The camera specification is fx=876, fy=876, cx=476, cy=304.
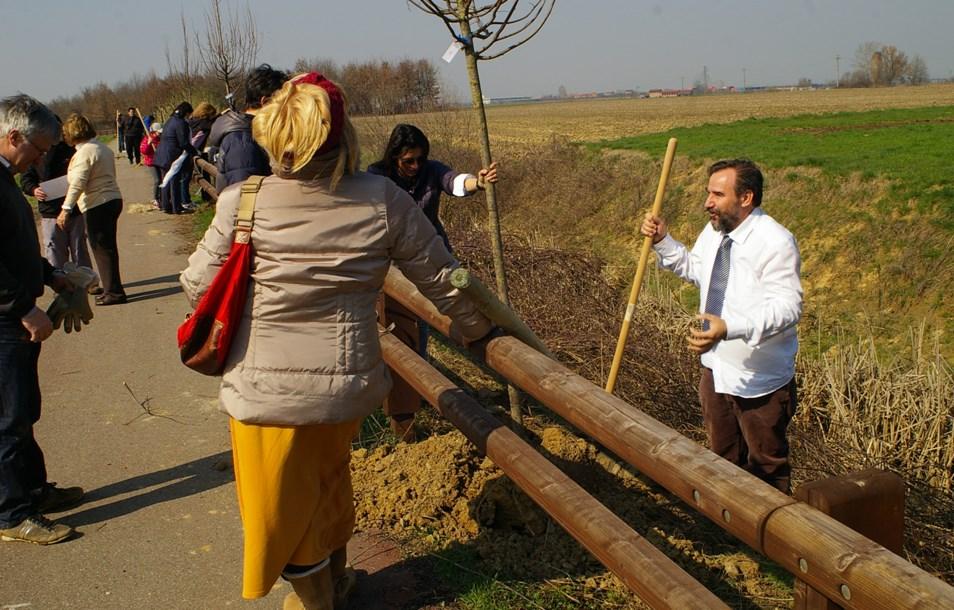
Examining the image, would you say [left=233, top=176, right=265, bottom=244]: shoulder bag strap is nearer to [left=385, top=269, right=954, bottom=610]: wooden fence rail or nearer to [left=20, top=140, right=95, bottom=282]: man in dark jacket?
[left=385, top=269, right=954, bottom=610]: wooden fence rail

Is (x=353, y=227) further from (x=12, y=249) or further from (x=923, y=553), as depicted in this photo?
(x=923, y=553)

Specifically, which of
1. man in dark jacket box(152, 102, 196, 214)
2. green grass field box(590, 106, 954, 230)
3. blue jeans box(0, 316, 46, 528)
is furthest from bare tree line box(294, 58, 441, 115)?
blue jeans box(0, 316, 46, 528)

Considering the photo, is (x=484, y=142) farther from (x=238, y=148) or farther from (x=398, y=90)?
(x=398, y=90)

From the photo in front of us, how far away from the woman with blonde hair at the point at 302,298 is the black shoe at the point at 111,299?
599 cm

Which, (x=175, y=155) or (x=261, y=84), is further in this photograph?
(x=175, y=155)

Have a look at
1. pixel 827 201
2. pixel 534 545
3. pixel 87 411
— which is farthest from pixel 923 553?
pixel 827 201

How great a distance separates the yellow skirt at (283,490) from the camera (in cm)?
262

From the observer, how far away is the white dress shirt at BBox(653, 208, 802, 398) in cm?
342

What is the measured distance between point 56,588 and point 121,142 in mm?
36532

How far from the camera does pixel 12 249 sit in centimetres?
374

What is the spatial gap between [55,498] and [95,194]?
4.25 m

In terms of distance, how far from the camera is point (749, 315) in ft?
11.4

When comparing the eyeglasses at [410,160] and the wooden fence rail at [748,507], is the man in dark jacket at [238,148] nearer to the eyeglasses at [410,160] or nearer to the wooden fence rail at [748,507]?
the eyeglasses at [410,160]

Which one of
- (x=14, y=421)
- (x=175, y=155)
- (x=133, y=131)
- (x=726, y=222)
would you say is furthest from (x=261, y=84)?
(x=133, y=131)
